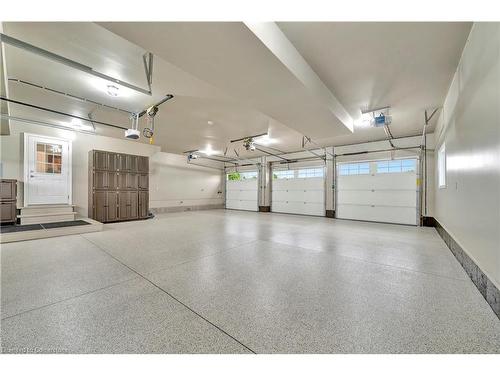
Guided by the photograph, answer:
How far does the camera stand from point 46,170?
20.2ft

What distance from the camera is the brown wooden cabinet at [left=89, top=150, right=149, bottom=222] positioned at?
6.65m

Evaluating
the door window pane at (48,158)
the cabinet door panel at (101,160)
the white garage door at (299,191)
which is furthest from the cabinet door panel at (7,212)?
the white garage door at (299,191)

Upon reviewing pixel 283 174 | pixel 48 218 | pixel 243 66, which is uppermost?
pixel 243 66

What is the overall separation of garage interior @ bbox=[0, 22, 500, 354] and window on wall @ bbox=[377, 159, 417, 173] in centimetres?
74

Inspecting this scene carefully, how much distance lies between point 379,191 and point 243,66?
274 inches

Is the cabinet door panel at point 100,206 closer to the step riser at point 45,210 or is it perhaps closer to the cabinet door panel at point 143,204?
the step riser at point 45,210

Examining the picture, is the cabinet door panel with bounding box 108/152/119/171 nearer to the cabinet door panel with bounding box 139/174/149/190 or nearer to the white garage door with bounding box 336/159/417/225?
the cabinet door panel with bounding box 139/174/149/190

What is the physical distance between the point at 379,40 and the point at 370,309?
303 cm

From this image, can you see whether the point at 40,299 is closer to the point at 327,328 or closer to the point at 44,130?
the point at 327,328

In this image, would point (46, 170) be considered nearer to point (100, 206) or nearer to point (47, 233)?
point (100, 206)

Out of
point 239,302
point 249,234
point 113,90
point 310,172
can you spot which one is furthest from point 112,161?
point 310,172

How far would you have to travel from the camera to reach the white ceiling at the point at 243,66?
2.21 metres

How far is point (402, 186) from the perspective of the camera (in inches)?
272
